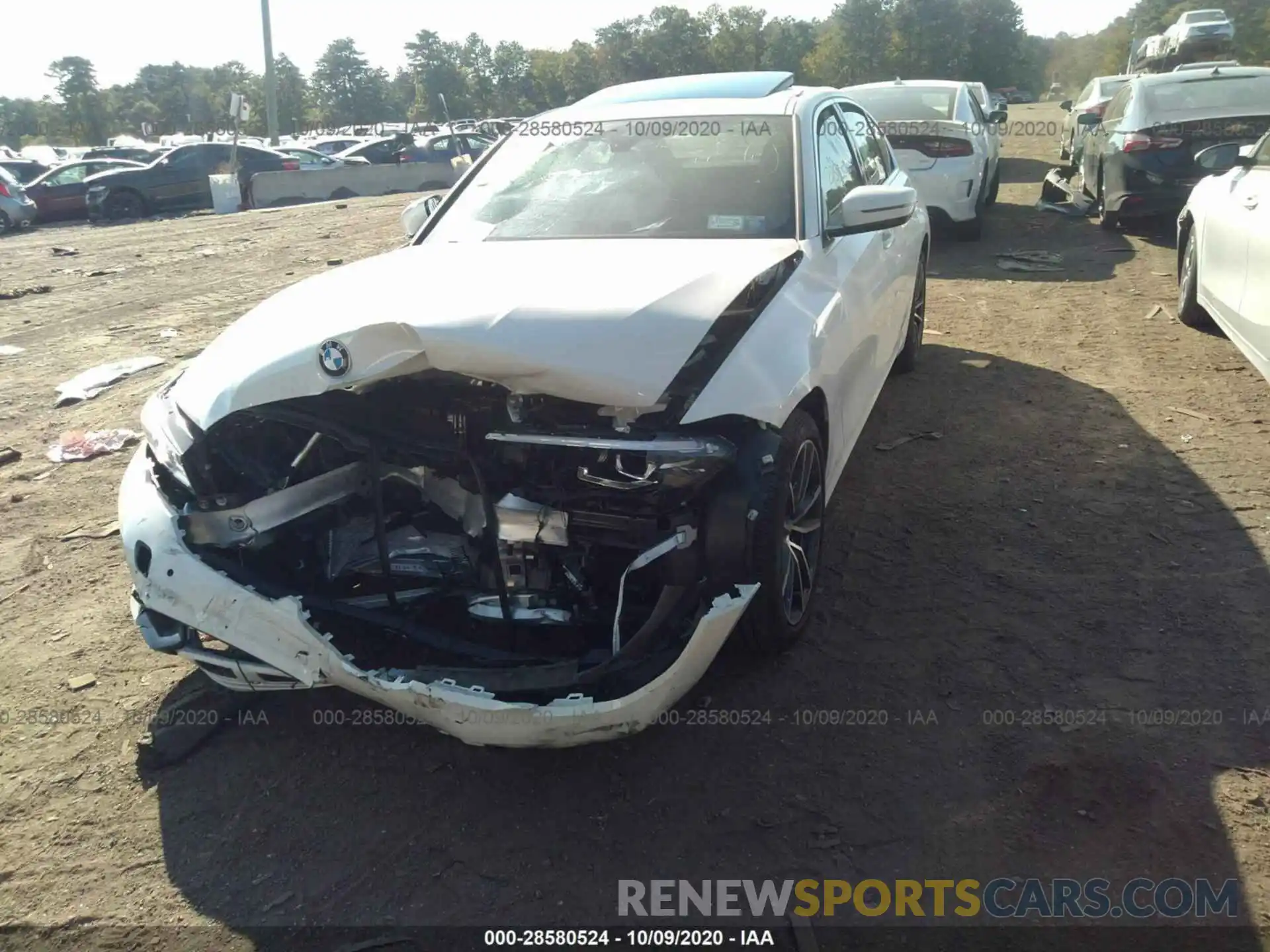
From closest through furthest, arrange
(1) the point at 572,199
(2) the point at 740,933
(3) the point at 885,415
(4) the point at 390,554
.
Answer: (2) the point at 740,933
(4) the point at 390,554
(1) the point at 572,199
(3) the point at 885,415

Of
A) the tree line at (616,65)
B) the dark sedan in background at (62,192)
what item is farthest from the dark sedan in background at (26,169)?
the tree line at (616,65)

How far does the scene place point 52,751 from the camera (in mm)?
3039

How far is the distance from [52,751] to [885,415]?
4231 millimetres

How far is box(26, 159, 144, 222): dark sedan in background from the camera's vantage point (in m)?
20.5

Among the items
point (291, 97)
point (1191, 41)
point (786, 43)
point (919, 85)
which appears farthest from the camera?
point (291, 97)

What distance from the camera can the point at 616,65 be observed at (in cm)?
5603

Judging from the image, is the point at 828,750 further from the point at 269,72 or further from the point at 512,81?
the point at 512,81

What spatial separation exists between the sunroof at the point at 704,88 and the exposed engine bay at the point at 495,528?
228 cm

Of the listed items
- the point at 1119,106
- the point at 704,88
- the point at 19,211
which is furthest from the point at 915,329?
the point at 19,211

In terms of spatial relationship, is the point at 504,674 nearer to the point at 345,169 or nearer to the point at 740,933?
the point at 740,933

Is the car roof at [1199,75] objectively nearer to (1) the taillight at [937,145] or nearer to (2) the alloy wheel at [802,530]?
(1) the taillight at [937,145]

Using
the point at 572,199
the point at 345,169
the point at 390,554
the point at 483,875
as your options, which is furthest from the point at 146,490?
the point at 345,169

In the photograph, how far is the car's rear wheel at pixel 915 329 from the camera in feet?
19.2

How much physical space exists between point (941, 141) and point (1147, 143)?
5.92ft
